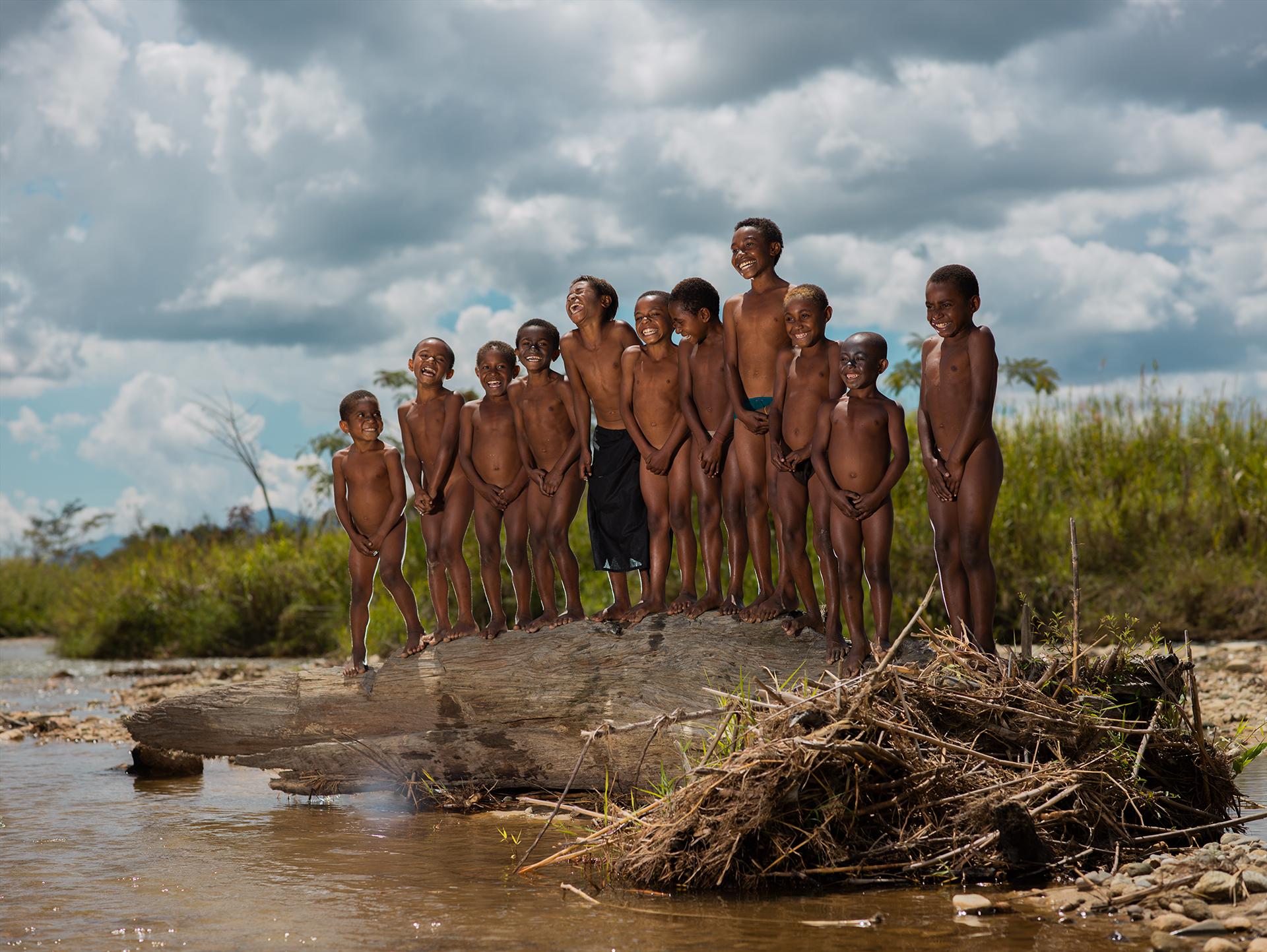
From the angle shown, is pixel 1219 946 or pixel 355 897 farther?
pixel 355 897

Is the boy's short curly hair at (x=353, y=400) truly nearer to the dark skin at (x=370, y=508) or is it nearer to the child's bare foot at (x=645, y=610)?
the dark skin at (x=370, y=508)

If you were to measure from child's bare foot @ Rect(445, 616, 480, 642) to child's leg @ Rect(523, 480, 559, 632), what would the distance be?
408 mm

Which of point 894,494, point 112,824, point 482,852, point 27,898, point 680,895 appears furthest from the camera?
point 894,494

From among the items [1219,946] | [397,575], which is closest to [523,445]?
[397,575]

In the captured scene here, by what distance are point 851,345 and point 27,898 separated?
4.91 meters

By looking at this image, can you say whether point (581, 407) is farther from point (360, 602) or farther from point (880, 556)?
point (880, 556)

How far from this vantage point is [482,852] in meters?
6.37

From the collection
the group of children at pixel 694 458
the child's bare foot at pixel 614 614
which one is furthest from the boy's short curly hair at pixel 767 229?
the child's bare foot at pixel 614 614

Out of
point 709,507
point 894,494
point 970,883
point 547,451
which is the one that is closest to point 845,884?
point 970,883

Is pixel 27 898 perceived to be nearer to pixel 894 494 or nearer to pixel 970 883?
pixel 970 883

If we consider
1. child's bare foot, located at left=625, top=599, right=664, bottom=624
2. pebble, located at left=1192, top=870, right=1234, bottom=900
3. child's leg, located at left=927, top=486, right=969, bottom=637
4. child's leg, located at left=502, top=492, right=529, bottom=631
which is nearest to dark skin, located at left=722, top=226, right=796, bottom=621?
child's bare foot, located at left=625, top=599, right=664, bottom=624

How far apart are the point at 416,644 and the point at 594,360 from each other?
2184mm

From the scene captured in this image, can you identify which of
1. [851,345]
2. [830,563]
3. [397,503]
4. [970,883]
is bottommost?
[970,883]

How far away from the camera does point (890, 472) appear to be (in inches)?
264
